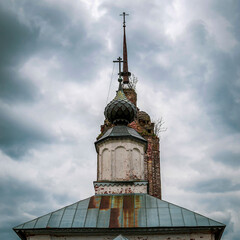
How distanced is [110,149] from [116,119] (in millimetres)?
1924

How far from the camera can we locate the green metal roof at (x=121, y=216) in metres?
15.6

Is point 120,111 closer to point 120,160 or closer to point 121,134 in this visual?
point 121,134

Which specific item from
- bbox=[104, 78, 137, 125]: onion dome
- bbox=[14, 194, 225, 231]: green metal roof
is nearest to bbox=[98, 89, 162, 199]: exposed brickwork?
bbox=[104, 78, 137, 125]: onion dome

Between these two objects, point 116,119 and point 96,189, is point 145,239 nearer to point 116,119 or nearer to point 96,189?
point 96,189

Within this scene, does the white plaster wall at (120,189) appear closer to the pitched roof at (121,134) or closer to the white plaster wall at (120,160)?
the white plaster wall at (120,160)

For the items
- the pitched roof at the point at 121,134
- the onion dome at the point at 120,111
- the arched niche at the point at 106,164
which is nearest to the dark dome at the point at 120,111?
the onion dome at the point at 120,111

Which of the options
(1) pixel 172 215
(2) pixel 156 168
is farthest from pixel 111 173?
(2) pixel 156 168

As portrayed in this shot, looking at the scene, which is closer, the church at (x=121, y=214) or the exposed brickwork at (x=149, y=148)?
the church at (x=121, y=214)

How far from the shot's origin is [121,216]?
1599 centimetres

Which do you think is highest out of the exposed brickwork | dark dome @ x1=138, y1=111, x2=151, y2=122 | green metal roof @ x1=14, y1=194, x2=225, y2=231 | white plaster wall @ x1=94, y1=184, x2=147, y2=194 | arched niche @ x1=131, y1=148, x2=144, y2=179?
dark dome @ x1=138, y1=111, x2=151, y2=122

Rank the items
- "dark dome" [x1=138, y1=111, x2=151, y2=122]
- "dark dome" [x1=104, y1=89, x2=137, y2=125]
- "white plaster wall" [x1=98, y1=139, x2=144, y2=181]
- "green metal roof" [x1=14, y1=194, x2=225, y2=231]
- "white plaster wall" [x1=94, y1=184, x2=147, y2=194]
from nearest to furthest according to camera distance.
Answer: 1. "green metal roof" [x1=14, y1=194, x2=225, y2=231]
2. "white plaster wall" [x1=94, y1=184, x2=147, y2=194]
3. "white plaster wall" [x1=98, y1=139, x2=144, y2=181]
4. "dark dome" [x1=104, y1=89, x2=137, y2=125]
5. "dark dome" [x1=138, y1=111, x2=151, y2=122]

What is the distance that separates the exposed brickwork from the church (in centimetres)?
1338

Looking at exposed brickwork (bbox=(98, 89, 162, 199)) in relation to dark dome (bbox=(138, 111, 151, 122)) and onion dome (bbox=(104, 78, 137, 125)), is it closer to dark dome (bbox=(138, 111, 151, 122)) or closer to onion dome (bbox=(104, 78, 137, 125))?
dark dome (bbox=(138, 111, 151, 122))

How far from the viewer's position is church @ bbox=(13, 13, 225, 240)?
15.4m
